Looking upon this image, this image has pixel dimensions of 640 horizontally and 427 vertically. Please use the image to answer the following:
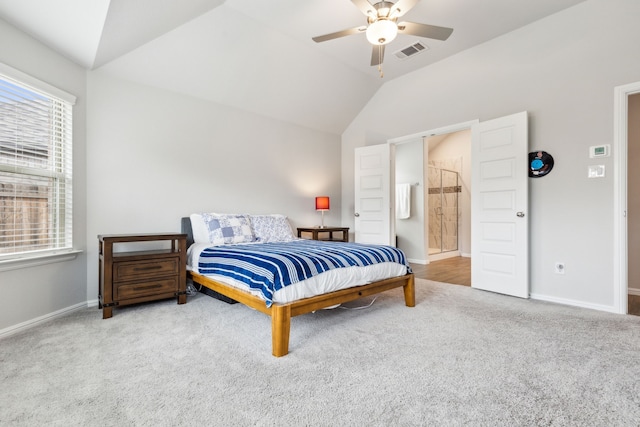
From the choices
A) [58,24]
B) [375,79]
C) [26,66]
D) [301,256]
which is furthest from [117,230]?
[375,79]

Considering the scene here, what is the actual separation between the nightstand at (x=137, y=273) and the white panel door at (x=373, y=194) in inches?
114

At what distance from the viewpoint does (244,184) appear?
14.5 feet

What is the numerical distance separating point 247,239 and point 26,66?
2.43 meters

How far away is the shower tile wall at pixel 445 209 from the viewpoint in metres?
6.82

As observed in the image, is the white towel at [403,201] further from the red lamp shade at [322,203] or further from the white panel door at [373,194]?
the red lamp shade at [322,203]

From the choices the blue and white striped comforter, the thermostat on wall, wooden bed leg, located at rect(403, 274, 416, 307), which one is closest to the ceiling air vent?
the thermostat on wall

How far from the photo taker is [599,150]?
298 centimetres

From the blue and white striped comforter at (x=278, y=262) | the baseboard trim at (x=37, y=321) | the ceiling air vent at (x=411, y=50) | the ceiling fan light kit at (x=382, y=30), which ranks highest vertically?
the ceiling air vent at (x=411, y=50)

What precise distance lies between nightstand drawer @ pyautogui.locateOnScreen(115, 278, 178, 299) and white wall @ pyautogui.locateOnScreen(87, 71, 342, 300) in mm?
572

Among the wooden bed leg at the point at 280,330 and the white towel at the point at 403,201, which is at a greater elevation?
the white towel at the point at 403,201

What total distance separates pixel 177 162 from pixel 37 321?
6.68 feet

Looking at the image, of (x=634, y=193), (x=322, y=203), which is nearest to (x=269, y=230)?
(x=322, y=203)

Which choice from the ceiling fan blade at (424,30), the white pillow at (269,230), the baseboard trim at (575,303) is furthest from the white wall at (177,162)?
the baseboard trim at (575,303)

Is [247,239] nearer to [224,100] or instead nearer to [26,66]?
[224,100]
